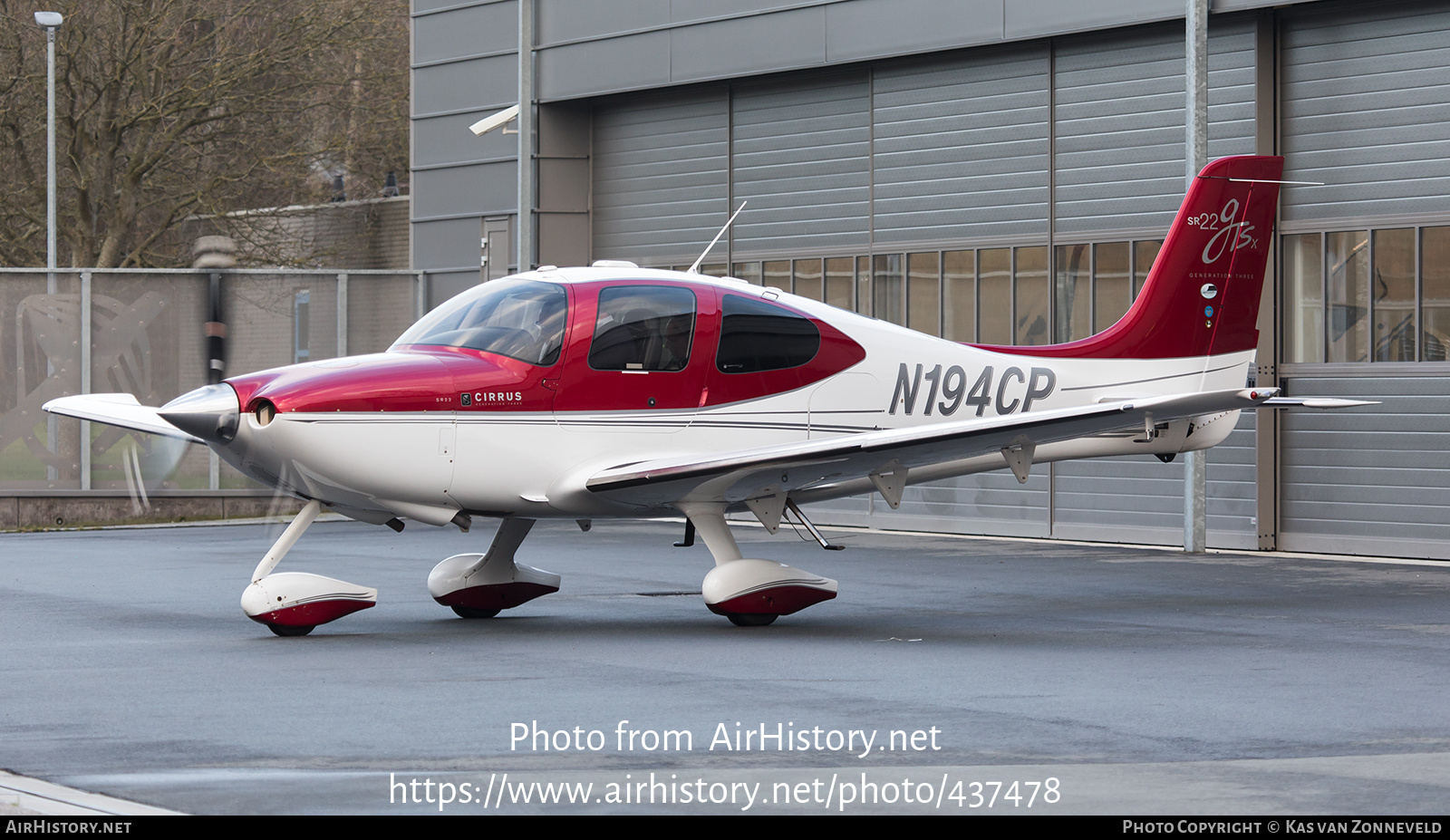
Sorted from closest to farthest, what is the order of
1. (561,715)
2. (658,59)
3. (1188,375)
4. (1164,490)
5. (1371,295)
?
(561,715) < (1188,375) < (1371,295) < (1164,490) < (658,59)

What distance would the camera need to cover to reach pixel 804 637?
11.0 m

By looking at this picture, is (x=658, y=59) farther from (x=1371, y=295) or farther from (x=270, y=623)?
(x=270, y=623)

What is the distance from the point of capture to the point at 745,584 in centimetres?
1127

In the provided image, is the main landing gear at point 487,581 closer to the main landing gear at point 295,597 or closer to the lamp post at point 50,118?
the main landing gear at point 295,597

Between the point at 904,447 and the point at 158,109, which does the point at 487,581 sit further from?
the point at 158,109

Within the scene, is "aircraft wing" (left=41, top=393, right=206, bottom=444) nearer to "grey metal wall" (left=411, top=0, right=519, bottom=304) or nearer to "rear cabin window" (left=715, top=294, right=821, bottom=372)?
"rear cabin window" (left=715, top=294, right=821, bottom=372)

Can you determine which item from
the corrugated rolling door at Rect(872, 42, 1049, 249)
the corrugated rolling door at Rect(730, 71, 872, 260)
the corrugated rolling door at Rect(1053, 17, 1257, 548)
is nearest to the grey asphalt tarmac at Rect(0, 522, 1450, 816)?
the corrugated rolling door at Rect(1053, 17, 1257, 548)

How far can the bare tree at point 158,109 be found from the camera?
91.8ft

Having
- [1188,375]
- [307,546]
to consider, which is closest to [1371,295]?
[1188,375]

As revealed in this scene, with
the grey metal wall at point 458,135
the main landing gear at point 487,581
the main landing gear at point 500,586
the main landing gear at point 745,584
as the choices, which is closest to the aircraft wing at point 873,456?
the main landing gear at point 745,584

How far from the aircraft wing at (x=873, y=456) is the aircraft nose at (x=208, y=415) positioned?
221cm

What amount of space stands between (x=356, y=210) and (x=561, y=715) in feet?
82.1

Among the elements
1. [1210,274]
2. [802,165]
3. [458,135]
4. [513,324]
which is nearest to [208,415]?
[513,324]

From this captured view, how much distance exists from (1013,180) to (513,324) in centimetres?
1018
